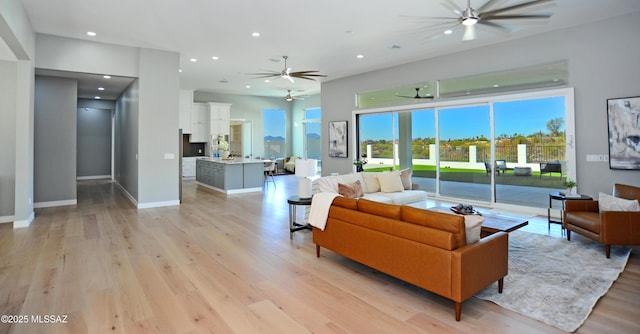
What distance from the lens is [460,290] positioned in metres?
2.37

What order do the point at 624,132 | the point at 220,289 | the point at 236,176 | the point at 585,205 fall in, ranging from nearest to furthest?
the point at 220,289
the point at 585,205
the point at 624,132
the point at 236,176

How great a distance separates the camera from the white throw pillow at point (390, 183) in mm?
5828

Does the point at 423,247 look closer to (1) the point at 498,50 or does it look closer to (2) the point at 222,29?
(2) the point at 222,29

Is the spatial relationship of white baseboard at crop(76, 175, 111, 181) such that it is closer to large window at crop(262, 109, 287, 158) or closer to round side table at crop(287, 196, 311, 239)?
large window at crop(262, 109, 287, 158)

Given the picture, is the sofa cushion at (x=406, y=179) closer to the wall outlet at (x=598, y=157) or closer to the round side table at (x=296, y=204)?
Answer: the round side table at (x=296, y=204)

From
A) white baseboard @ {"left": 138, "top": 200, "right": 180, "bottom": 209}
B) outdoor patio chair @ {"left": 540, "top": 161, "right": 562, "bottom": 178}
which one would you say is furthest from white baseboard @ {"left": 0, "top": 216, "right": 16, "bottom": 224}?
outdoor patio chair @ {"left": 540, "top": 161, "right": 562, "bottom": 178}

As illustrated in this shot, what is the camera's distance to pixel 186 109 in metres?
12.0

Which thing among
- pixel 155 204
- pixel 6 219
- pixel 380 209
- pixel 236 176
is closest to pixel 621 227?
pixel 380 209

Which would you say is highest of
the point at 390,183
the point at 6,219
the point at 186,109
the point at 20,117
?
the point at 186,109

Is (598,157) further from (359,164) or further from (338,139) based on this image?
(338,139)

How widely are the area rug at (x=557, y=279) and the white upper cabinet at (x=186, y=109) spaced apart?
10930 millimetres

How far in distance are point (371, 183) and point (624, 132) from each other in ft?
12.8

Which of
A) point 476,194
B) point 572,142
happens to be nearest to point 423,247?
point 572,142

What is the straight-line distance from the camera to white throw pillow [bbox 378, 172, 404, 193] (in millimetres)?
5828
